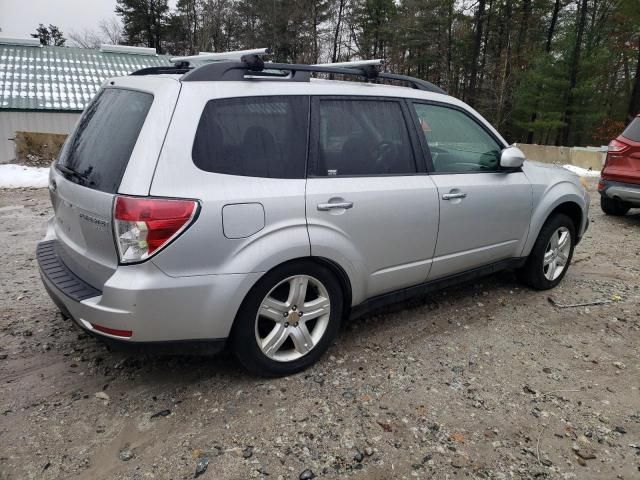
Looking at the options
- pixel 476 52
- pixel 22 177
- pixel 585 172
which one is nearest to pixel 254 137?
pixel 22 177

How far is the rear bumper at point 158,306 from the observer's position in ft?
7.83

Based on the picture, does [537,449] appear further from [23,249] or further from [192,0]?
[192,0]

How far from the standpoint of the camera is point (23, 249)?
5512mm

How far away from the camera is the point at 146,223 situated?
233 centimetres

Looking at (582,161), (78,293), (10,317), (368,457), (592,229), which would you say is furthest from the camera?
(582,161)

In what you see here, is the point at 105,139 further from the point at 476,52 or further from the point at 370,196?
the point at 476,52

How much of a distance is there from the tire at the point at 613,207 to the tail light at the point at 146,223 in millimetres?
7742

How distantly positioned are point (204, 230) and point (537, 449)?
2039 mm

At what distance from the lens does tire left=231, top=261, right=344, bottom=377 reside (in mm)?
2721

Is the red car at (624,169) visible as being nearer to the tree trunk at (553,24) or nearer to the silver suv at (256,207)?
the silver suv at (256,207)

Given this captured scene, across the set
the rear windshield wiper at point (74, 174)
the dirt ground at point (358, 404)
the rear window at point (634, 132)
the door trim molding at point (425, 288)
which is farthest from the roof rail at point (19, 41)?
the door trim molding at point (425, 288)

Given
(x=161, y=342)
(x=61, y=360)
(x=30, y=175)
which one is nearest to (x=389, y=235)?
(x=161, y=342)

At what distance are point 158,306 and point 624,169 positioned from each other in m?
7.27

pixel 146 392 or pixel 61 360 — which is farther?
pixel 61 360
